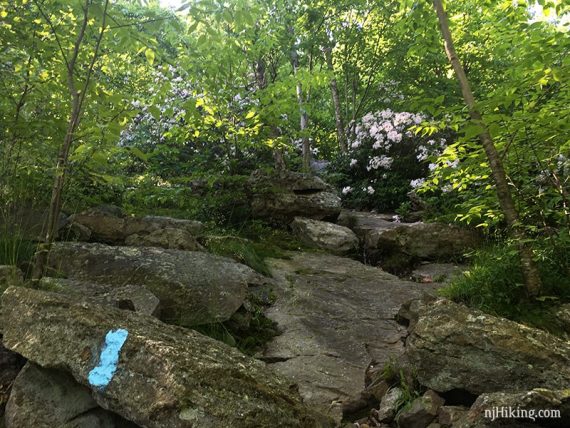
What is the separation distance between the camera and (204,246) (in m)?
6.81

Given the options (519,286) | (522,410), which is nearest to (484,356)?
(522,410)

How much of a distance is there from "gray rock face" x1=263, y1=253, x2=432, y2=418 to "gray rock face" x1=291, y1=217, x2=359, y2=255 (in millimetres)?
1253

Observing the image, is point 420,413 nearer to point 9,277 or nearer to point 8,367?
point 8,367

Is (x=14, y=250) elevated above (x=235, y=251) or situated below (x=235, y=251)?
below

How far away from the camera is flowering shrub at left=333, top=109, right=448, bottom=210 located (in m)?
13.6

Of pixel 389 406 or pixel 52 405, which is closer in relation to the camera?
pixel 52 405

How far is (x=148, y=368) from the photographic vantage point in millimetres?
2229

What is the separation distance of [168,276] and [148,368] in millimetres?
2207

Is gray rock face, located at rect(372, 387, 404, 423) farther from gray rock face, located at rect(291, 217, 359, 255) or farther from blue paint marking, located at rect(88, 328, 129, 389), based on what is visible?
gray rock face, located at rect(291, 217, 359, 255)

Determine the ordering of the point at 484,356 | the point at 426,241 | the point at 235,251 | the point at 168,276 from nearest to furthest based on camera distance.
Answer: the point at 484,356, the point at 168,276, the point at 235,251, the point at 426,241

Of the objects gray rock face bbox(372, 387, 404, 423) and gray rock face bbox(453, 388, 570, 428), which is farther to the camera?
gray rock face bbox(372, 387, 404, 423)

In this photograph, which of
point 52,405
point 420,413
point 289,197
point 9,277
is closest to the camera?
point 52,405

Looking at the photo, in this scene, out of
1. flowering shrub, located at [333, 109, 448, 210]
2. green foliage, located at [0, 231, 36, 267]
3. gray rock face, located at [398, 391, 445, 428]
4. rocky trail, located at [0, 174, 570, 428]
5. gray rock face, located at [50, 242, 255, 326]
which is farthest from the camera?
flowering shrub, located at [333, 109, 448, 210]

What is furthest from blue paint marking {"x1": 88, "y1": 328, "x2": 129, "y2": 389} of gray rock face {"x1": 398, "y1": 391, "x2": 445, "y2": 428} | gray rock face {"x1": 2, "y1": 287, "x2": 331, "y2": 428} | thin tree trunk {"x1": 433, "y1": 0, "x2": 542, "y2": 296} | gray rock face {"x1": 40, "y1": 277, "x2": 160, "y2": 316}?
thin tree trunk {"x1": 433, "y1": 0, "x2": 542, "y2": 296}
